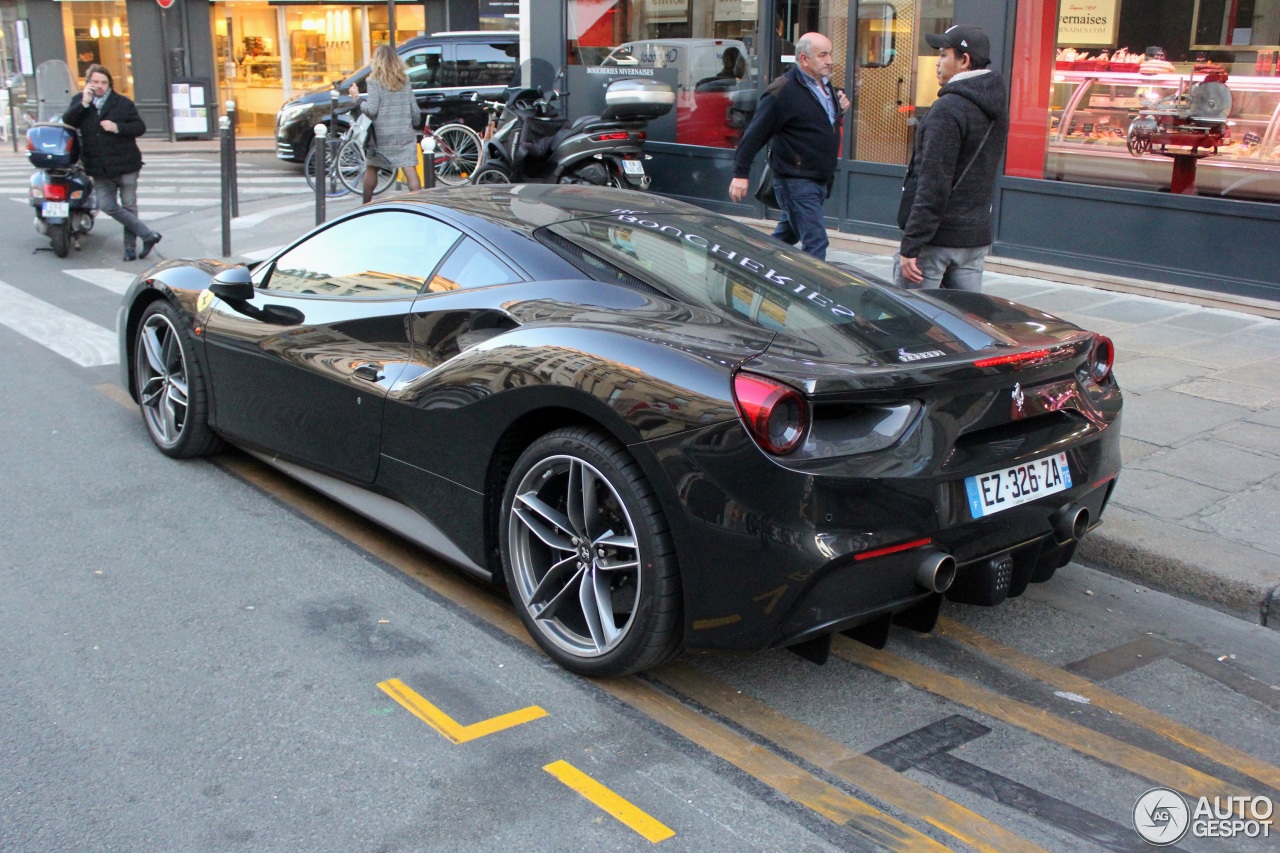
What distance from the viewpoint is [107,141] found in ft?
36.7

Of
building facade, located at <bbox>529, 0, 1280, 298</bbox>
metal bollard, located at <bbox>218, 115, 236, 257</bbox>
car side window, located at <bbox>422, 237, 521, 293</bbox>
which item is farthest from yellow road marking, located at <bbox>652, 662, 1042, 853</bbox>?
metal bollard, located at <bbox>218, 115, 236, 257</bbox>

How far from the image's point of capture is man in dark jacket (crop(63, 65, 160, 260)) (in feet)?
36.4

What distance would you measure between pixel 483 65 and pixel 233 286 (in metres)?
13.2

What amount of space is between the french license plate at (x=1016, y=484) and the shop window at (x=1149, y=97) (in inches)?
225

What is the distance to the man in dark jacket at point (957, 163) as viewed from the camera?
18.2 feet

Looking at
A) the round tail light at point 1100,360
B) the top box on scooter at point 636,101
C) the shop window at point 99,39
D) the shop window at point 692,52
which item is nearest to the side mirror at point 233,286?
the round tail light at point 1100,360

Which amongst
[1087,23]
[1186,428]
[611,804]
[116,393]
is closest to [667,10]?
[1087,23]

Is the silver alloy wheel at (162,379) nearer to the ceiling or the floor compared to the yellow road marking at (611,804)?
nearer to the ceiling

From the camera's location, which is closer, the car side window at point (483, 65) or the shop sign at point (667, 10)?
the shop sign at point (667, 10)

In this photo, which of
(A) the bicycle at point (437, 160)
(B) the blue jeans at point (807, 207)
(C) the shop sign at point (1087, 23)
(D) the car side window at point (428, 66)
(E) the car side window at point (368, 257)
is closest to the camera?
(E) the car side window at point (368, 257)

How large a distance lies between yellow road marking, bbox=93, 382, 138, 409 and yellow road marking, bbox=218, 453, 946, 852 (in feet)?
5.73

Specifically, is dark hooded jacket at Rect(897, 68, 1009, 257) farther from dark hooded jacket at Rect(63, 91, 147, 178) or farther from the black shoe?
dark hooded jacket at Rect(63, 91, 147, 178)

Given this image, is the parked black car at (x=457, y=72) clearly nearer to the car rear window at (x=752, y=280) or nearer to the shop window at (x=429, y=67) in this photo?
the shop window at (x=429, y=67)

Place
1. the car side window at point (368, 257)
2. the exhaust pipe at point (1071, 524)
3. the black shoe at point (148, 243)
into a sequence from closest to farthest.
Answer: the exhaust pipe at point (1071, 524), the car side window at point (368, 257), the black shoe at point (148, 243)
